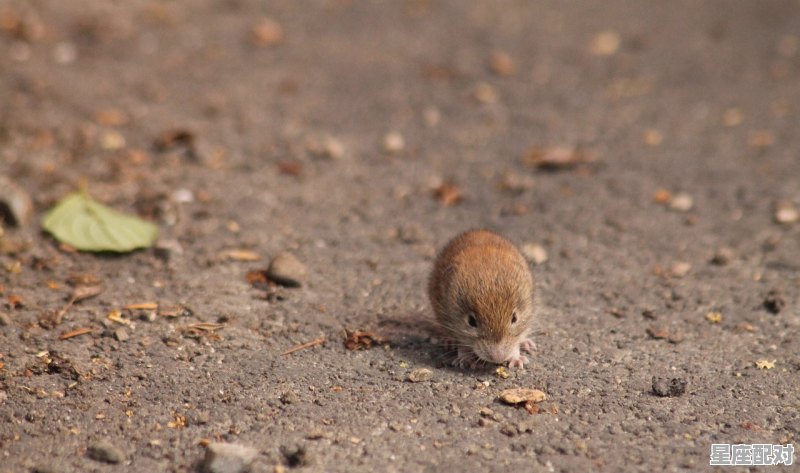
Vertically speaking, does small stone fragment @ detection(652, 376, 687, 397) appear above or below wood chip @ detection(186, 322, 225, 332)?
below

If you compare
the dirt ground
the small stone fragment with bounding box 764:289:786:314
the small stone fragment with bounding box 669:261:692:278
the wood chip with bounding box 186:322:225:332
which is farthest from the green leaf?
the small stone fragment with bounding box 764:289:786:314

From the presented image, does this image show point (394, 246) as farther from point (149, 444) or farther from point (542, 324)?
point (149, 444)

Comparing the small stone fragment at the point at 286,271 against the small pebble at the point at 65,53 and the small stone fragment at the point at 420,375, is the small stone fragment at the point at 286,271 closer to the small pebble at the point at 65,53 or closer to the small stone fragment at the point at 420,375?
the small stone fragment at the point at 420,375

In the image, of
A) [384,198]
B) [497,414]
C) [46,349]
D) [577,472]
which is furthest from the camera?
[384,198]

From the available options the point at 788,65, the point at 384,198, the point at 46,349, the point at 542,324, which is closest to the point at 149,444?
the point at 46,349

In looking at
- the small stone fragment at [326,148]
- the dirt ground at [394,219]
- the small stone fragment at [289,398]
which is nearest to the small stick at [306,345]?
the dirt ground at [394,219]

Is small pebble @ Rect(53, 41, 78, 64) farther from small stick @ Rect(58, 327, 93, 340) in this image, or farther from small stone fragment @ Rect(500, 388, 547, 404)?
small stone fragment @ Rect(500, 388, 547, 404)

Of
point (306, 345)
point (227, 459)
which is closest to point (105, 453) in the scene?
point (227, 459)
